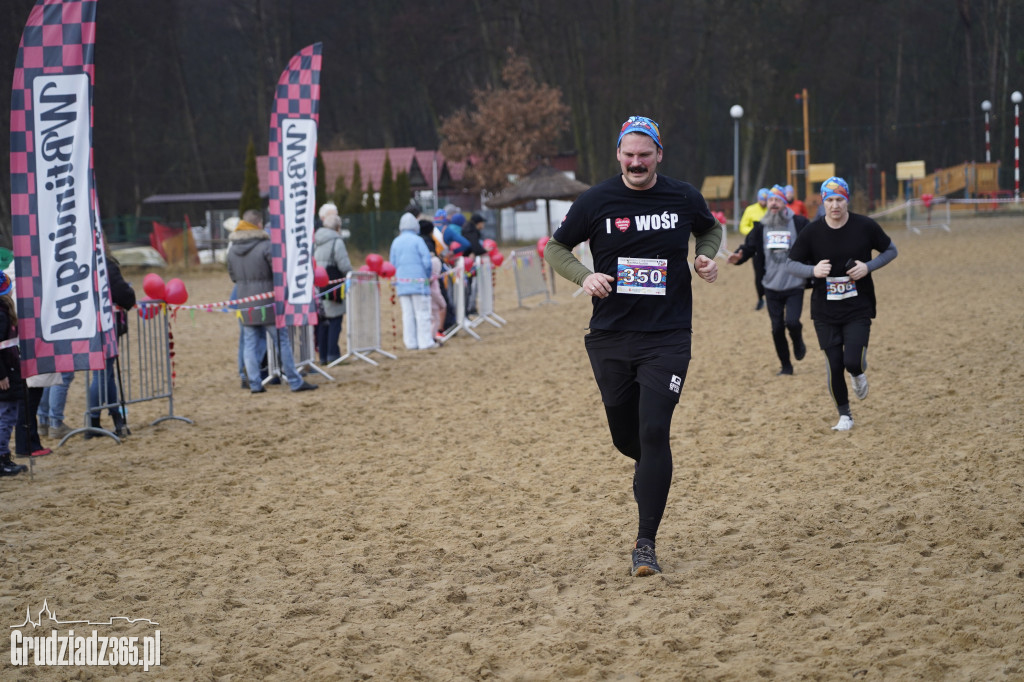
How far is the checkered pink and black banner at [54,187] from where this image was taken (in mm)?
7832

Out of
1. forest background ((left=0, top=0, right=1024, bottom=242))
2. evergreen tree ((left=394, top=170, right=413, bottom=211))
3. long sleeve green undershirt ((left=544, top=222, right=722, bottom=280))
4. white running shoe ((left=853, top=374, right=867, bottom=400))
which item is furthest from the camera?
forest background ((left=0, top=0, right=1024, bottom=242))

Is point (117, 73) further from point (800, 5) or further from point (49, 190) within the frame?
point (49, 190)

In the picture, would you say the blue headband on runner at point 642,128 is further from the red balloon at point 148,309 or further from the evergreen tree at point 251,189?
the evergreen tree at point 251,189

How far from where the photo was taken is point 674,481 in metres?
7.43

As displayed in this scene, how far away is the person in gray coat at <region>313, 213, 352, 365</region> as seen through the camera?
14.2 meters

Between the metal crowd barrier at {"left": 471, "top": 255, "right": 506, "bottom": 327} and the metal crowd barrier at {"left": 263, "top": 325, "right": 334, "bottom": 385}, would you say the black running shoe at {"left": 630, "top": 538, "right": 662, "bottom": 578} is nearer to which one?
the metal crowd barrier at {"left": 263, "top": 325, "right": 334, "bottom": 385}

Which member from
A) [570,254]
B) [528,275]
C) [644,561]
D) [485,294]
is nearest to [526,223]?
[528,275]

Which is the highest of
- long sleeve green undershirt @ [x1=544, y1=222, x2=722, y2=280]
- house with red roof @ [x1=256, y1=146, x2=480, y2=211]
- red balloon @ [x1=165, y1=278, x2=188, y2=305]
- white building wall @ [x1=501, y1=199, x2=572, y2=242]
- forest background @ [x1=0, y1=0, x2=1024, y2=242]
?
forest background @ [x1=0, y1=0, x2=1024, y2=242]

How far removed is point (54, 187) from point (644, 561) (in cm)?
527

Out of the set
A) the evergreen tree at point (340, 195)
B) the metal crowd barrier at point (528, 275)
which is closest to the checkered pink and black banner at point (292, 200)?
the metal crowd barrier at point (528, 275)

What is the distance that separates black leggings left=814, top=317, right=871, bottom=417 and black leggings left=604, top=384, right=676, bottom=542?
128 inches

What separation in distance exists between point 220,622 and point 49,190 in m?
4.29

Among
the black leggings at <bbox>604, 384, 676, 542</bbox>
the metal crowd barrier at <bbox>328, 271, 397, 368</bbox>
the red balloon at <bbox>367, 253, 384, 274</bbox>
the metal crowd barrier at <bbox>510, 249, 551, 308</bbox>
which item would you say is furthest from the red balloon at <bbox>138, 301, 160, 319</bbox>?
the metal crowd barrier at <bbox>510, 249, 551, 308</bbox>

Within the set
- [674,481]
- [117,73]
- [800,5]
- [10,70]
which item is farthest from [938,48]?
[674,481]
